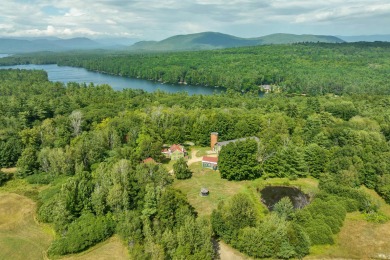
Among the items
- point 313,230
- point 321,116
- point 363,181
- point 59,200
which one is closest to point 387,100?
point 321,116

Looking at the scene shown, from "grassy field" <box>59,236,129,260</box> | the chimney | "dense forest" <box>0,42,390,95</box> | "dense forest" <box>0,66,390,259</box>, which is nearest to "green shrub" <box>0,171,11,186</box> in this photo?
"dense forest" <box>0,66,390,259</box>

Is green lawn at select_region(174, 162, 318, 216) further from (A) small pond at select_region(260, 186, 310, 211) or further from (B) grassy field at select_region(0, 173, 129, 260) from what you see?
(B) grassy field at select_region(0, 173, 129, 260)

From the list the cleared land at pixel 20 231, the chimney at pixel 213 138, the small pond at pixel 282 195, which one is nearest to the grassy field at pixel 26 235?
the cleared land at pixel 20 231

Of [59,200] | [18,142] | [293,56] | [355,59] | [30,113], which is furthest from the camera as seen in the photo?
[293,56]

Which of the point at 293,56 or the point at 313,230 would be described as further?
the point at 293,56

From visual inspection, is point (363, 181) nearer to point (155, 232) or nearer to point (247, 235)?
point (247, 235)

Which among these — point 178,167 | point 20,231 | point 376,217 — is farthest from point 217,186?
point 20,231

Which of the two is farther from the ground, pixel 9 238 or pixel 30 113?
pixel 30 113
